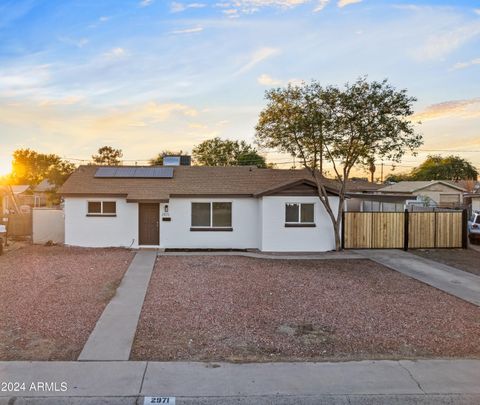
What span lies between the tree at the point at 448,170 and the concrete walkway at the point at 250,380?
80399 mm

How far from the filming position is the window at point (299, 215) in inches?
704

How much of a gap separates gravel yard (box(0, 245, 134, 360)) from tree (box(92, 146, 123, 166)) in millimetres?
47992

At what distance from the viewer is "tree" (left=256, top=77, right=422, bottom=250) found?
16.5 m

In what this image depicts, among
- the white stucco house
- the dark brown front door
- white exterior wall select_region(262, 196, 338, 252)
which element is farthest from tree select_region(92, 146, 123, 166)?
white exterior wall select_region(262, 196, 338, 252)

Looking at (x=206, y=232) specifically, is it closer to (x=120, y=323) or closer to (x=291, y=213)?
(x=291, y=213)

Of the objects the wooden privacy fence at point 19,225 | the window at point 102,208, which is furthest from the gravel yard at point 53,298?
the wooden privacy fence at point 19,225

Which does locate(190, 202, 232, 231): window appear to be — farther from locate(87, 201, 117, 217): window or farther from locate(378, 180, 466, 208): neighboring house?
locate(378, 180, 466, 208): neighboring house

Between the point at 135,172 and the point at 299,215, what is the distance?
9.00m

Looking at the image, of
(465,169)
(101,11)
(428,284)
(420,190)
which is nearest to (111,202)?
(101,11)

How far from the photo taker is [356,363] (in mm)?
6082

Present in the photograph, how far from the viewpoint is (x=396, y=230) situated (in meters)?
18.8

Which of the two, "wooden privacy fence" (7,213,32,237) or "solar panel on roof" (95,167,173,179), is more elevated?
"solar panel on roof" (95,167,173,179)

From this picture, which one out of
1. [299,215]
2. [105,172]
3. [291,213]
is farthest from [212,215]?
[105,172]

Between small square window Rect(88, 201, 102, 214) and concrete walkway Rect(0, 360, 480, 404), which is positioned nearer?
concrete walkway Rect(0, 360, 480, 404)
